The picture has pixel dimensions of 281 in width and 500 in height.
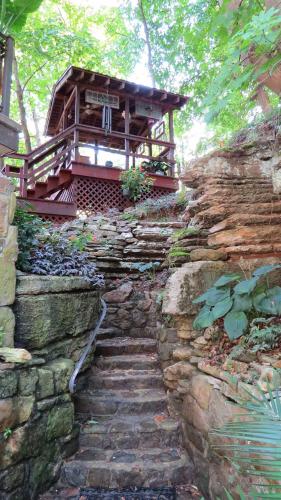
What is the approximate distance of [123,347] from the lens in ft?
14.5

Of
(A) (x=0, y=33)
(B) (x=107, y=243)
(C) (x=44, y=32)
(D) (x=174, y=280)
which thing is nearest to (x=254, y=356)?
(D) (x=174, y=280)

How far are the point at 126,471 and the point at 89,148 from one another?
8.16m

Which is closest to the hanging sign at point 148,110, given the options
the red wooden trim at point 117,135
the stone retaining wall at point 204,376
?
the red wooden trim at point 117,135

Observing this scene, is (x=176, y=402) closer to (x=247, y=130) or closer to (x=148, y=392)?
(x=148, y=392)

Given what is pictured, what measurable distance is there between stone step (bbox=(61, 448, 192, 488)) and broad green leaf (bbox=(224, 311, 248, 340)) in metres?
1.30

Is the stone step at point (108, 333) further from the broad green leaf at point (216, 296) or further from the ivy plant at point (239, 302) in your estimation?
the broad green leaf at point (216, 296)

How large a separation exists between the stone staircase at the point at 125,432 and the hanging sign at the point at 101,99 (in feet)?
24.8

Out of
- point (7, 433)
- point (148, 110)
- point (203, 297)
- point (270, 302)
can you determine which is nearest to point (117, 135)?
point (148, 110)

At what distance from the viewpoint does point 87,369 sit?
380 centimetres

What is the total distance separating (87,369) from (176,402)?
1099 mm

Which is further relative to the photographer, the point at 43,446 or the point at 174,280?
the point at 174,280

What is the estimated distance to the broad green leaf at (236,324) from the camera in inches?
98.7

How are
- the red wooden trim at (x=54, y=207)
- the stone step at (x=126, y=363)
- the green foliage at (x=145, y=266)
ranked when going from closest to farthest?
the stone step at (x=126, y=363) → the green foliage at (x=145, y=266) → the red wooden trim at (x=54, y=207)

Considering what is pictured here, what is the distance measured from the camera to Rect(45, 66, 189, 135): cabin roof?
8789 millimetres
